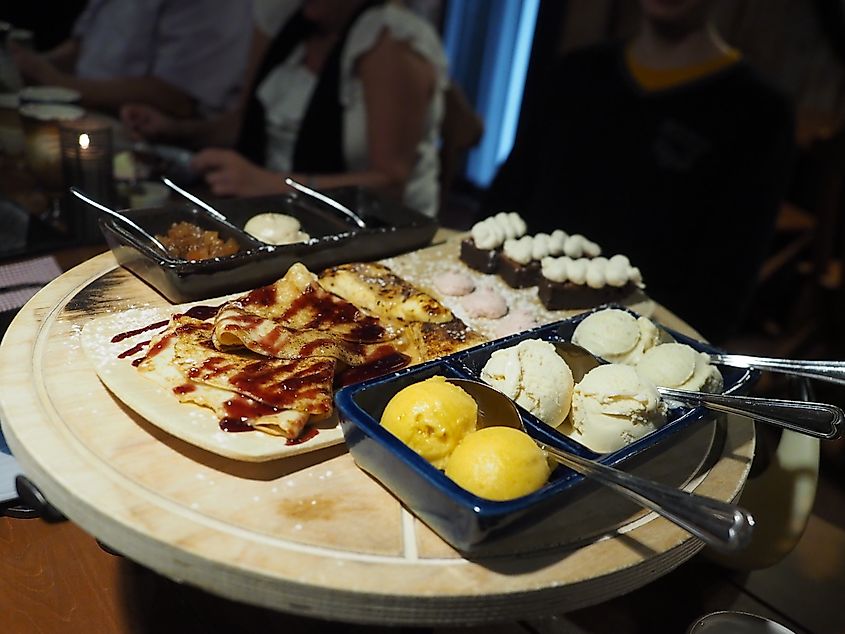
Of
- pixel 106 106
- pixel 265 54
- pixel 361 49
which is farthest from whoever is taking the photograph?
pixel 106 106

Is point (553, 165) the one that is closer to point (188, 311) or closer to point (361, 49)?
point (361, 49)

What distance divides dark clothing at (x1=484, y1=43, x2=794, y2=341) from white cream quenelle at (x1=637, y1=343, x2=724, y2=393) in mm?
1423

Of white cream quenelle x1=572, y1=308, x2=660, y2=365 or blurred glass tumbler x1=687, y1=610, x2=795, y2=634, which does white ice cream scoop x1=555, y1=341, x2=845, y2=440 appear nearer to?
white cream quenelle x1=572, y1=308, x2=660, y2=365

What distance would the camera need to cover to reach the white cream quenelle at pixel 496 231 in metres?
1.82

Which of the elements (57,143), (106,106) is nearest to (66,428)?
(57,143)

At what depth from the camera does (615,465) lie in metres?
1.03

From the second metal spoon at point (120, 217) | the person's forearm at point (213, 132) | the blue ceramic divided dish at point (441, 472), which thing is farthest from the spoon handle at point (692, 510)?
the person's forearm at point (213, 132)

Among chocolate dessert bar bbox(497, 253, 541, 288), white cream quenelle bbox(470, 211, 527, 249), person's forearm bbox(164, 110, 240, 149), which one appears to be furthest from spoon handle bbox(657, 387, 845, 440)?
person's forearm bbox(164, 110, 240, 149)

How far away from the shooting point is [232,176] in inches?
110

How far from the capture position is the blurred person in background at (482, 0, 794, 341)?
2555 mm

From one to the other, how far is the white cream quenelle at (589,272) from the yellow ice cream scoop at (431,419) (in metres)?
0.69

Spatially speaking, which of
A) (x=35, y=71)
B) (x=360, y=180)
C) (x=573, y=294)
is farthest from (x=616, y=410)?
(x=35, y=71)

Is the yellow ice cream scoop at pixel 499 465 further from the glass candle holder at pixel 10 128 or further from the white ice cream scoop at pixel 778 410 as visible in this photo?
the glass candle holder at pixel 10 128

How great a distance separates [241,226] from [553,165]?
160 centimetres
